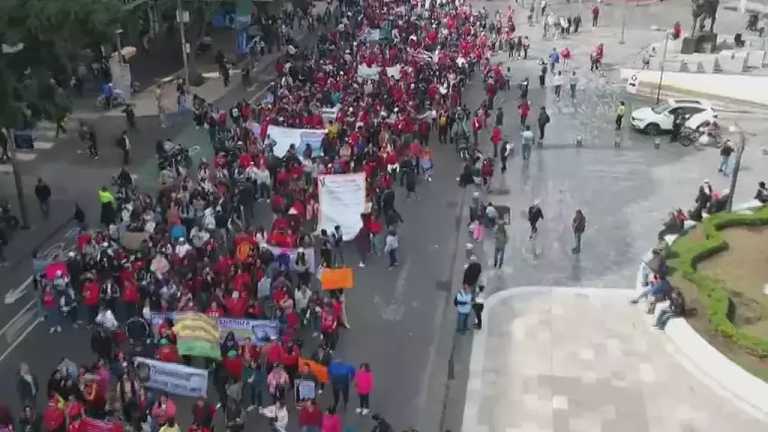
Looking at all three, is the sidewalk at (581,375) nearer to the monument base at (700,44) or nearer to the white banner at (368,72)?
the white banner at (368,72)

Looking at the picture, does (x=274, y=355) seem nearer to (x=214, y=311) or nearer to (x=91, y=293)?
(x=214, y=311)

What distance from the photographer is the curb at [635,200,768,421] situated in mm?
17016

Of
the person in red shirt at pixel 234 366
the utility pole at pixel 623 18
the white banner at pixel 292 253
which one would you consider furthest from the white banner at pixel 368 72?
the person in red shirt at pixel 234 366

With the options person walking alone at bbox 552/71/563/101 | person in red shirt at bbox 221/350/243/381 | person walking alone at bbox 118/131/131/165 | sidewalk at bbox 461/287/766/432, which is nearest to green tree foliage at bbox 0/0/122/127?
person walking alone at bbox 118/131/131/165

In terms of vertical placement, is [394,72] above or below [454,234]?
above

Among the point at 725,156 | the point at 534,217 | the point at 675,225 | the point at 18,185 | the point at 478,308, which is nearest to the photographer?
the point at 478,308

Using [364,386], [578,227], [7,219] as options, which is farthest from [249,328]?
[7,219]

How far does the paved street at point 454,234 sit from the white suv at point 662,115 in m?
0.50

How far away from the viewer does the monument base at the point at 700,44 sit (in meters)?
41.9

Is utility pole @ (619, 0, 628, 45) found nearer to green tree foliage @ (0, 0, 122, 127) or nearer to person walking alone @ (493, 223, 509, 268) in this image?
person walking alone @ (493, 223, 509, 268)

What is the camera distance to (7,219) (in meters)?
23.8

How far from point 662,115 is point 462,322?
16.4 meters

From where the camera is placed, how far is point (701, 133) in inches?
1235

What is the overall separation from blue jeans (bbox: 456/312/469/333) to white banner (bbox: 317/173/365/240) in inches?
179
